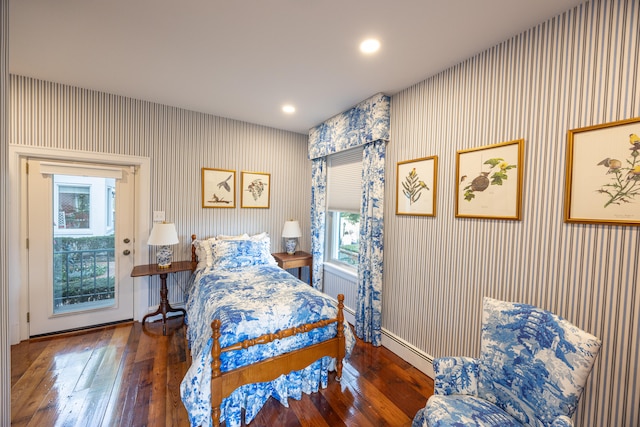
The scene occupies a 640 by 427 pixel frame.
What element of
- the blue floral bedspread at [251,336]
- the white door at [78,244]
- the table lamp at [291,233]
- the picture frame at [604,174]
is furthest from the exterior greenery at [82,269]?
the picture frame at [604,174]

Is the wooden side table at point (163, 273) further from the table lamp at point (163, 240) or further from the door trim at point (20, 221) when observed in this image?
the door trim at point (20, 221)

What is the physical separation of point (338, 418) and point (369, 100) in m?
2.92

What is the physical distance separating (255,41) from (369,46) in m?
0.86

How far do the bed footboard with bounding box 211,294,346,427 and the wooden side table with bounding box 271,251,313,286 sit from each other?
161 centimetres

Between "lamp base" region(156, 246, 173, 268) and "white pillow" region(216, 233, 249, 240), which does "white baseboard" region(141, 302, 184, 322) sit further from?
"white pillow" region(216, 233, 249, 240)

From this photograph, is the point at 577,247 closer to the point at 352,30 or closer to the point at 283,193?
the point at 352,30

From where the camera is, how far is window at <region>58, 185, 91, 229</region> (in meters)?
2.83

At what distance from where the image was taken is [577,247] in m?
1.53

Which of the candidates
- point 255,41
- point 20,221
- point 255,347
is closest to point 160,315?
point 20,221

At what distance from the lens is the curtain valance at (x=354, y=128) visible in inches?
108

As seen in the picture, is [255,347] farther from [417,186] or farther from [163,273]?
[417,186]

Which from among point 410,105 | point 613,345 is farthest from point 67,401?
point 410,105

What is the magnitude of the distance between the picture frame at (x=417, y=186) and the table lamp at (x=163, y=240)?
2.55 metres

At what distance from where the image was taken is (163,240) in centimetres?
291
